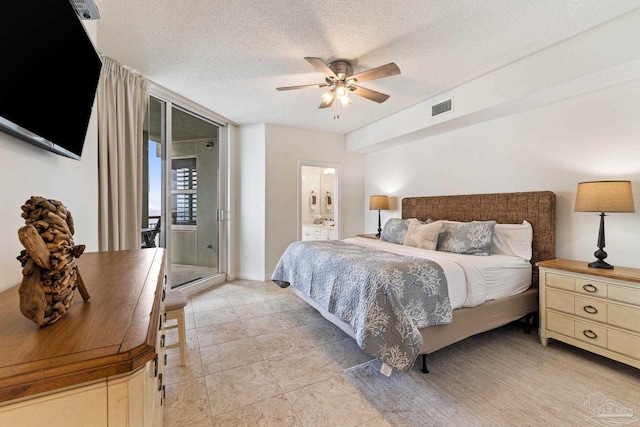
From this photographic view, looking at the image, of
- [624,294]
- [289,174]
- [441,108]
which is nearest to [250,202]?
[289,174]

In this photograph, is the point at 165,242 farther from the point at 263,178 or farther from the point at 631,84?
the point at 631,84

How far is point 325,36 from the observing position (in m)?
2.33

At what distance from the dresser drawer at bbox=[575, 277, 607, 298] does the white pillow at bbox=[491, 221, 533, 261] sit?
616 millimetres

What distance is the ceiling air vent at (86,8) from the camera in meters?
1.62

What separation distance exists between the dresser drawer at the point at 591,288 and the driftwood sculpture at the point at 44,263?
3.24 m

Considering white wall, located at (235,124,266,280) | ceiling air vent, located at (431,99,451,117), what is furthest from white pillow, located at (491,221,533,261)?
white wall, located at (235,124,266,280)

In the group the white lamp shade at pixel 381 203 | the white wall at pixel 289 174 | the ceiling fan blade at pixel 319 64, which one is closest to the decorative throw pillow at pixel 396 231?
the white lamp shade at pixel 381 203

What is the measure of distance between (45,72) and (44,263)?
2.88 ft

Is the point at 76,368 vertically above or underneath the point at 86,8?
underneath

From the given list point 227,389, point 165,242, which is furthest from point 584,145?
point 165,242

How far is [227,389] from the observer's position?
1.94 metres

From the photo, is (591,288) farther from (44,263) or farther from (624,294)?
(44,263)

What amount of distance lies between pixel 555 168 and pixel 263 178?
389cm

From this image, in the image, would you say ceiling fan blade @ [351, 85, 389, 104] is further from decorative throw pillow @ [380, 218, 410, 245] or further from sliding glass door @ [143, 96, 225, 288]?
sliding glass door @ [143, 96, 225, 288]
